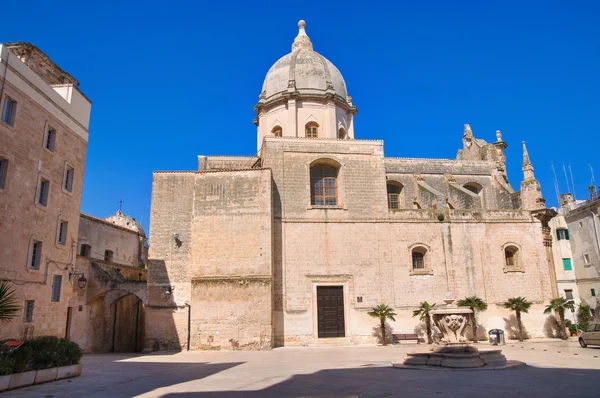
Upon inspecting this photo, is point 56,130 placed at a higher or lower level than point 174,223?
higher

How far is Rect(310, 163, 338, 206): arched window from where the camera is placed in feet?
76.0

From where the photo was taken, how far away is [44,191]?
1535 cm

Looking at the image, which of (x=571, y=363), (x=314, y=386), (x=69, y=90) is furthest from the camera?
(x=69, y=90)

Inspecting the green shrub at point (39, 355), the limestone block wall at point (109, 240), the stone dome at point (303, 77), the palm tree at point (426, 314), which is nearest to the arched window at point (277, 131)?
the stone dome at point (303, 77)

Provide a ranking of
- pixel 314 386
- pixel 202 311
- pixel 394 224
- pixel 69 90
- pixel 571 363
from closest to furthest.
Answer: pixel 314 386
pixel 571 363
pixel 69 90
pixel 202 311
pixel 394 224

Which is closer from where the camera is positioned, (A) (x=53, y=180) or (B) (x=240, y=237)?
(A) (x=53, y=180)

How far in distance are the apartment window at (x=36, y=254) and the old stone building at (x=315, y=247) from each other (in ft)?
19.4

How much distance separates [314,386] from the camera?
887 cm

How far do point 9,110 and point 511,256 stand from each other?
22872mm

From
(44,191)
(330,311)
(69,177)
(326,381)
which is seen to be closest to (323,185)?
(330,311)

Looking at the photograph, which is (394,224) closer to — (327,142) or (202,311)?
(327,142)

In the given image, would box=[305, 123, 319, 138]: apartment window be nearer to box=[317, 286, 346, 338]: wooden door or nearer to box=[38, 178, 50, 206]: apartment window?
box=[317, 286, 346, 338]: wooden door

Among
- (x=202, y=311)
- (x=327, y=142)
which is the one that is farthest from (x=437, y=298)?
(x=202, y=311)

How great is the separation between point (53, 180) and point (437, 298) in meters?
17.2
